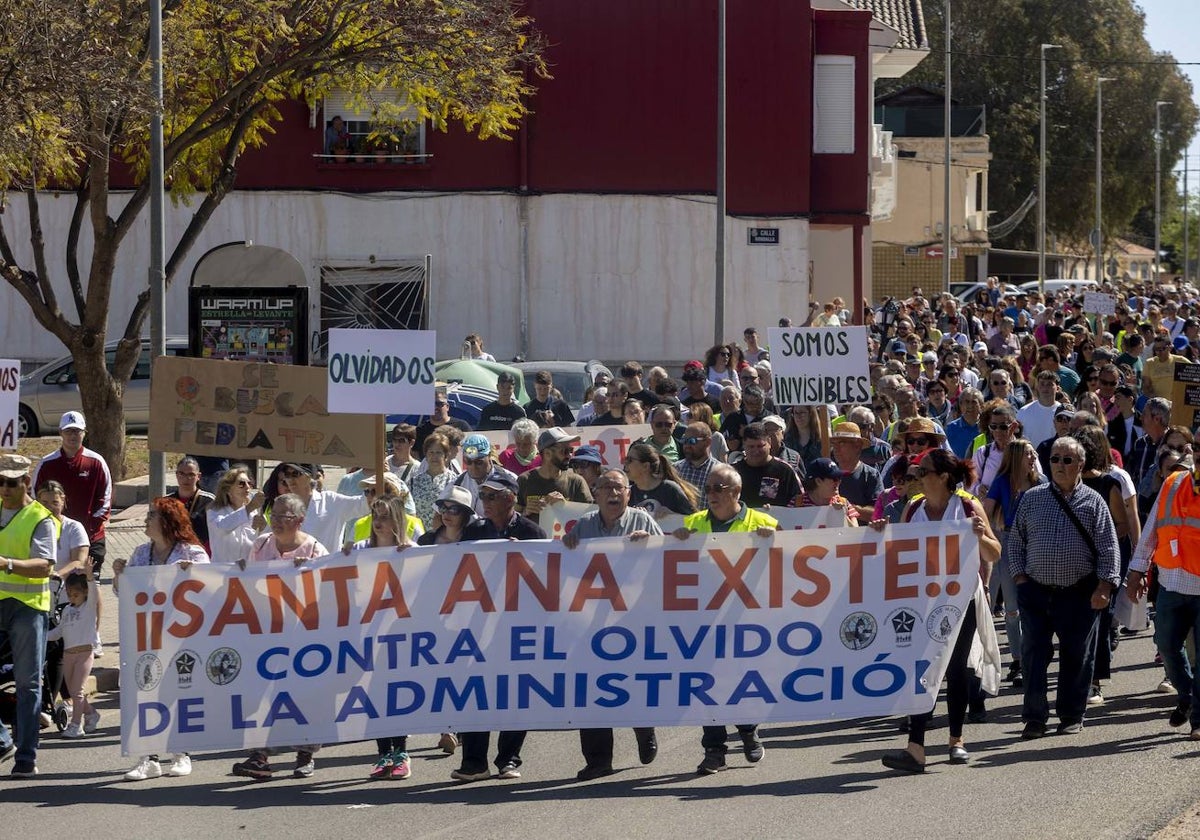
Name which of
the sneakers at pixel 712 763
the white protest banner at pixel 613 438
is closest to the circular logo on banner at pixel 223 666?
the sneakers at pixel 712 763

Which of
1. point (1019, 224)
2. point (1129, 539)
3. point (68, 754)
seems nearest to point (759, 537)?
point (1129, 539)

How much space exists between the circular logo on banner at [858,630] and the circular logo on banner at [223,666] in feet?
10.1

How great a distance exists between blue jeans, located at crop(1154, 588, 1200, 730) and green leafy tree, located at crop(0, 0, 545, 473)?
10.4 metres

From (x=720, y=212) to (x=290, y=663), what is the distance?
61.1ft

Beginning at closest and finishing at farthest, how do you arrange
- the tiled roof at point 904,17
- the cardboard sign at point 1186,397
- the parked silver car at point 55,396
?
the cardboard sign at point 1186,397 → the parked silver car at point 55,396 → the tiled roof at point 904,17

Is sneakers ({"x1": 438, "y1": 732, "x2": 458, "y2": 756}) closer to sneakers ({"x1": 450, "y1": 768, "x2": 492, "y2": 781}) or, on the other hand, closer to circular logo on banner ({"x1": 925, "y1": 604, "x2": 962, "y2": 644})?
sneakers ({"x1": 450, "y1": 768, "x2": 492, "y2": 781})

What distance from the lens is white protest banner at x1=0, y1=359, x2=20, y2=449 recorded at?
38.5ft

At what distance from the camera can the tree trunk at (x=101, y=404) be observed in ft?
62.7

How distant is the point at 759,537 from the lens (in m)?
8.98

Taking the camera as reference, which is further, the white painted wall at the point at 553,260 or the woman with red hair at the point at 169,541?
the white painted wall at the point at 553,260

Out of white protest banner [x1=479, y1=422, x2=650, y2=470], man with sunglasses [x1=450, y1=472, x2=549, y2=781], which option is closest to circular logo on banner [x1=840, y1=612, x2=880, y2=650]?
man with sunglasses [x1=450, y1=472, x2=549, y2=781]

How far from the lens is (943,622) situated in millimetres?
8953

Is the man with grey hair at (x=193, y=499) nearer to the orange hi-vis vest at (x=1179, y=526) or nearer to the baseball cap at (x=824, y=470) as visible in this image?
the baseball cap at (x=824, y=470)

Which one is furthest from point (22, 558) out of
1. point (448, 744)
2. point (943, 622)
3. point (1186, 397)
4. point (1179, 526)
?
point (1186, 397)
